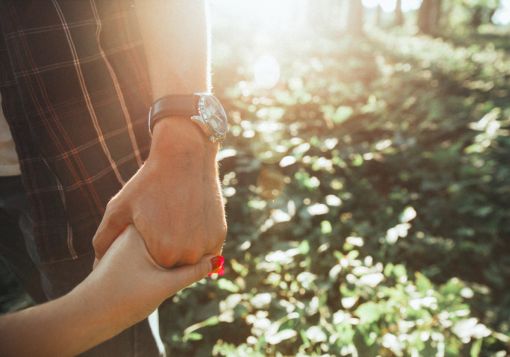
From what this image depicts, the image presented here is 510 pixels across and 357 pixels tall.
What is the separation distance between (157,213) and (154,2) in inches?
22.1

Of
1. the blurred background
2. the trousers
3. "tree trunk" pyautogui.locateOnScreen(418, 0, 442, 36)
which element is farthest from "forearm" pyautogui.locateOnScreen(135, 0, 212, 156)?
"tree trunk" pyautogui.locateOnScreen(418, 0, 442, 36)

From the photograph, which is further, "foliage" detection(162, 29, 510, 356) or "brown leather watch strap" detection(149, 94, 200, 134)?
"foliage" detection(162, 29, 510, 356)

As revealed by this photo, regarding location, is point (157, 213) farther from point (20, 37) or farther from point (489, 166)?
point (489, 166)

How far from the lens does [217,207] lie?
3.51 feet

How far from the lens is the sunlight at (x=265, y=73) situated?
7.12m

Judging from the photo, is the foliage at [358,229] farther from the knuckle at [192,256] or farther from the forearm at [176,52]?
the forearm at [176,52]

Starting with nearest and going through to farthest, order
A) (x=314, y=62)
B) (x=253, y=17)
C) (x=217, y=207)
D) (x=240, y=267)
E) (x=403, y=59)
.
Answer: (x=217, y=207) → (x=240, y=267) → (x=314, y=62) → (x=403, y=59) → (x=253, y=17)

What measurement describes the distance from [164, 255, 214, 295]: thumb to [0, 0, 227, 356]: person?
2cm

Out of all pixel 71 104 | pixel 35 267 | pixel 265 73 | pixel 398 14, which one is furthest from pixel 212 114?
pixel 398 14

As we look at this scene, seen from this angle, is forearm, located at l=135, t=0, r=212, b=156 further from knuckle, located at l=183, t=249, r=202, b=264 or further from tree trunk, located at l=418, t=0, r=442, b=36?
tree trunk, located at l=418, t=0, r=442, b=36

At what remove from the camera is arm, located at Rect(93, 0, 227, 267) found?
98 centimetres

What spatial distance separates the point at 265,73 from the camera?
7566 mm

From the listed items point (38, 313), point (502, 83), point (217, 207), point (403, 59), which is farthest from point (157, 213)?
point (403, 59)

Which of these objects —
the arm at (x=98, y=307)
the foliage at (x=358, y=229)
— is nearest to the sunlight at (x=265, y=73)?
the foliage at (x=358, y=229)
